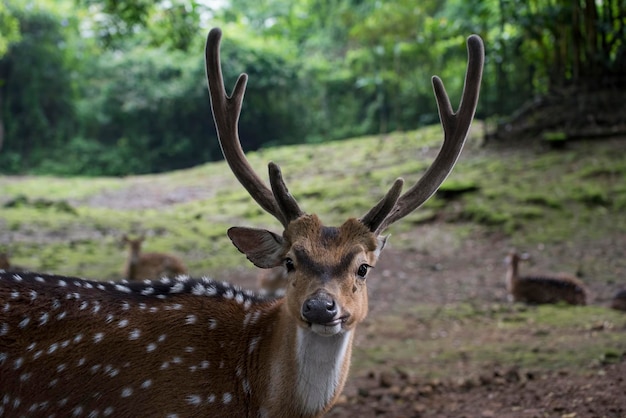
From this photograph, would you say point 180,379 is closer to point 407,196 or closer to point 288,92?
point 407,196

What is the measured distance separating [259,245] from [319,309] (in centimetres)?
59

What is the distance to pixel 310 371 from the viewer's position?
115 inches

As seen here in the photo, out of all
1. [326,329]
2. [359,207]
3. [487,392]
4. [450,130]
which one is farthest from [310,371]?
[359,207]

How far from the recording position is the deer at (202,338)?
288 cm

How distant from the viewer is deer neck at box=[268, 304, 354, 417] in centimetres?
291

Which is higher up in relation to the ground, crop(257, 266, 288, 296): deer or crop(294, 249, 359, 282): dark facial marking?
crop(294, 249, 359, 282): dark facial marking

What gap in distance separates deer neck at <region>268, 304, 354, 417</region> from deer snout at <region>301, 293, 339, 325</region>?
0.81ft

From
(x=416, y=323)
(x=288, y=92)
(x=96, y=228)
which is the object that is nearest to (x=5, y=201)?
(x=96, y=228)

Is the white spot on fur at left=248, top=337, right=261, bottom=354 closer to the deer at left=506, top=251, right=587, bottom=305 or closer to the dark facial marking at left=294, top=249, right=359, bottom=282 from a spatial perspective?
the dark facial marking at left=294, top=249, right=359, bottom=282

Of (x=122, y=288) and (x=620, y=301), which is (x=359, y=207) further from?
(x=122, y=288)

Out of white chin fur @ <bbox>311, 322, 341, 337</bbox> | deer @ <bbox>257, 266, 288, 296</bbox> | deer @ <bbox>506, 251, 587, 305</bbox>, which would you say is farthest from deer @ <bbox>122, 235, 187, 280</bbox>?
white chin fur @ <bbox>311, 322, 341, 337</bbox>

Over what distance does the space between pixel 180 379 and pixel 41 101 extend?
26.3 meters

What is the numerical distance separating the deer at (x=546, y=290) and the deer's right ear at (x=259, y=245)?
5.11 m

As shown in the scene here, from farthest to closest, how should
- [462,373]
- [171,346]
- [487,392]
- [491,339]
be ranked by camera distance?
[491,339]
[462,373]
[487,392]
[171,346]
